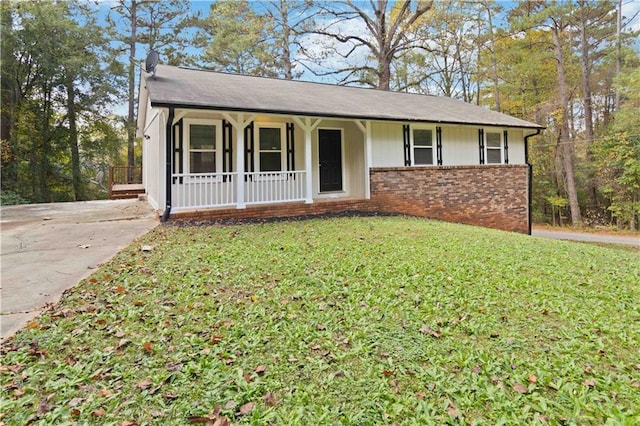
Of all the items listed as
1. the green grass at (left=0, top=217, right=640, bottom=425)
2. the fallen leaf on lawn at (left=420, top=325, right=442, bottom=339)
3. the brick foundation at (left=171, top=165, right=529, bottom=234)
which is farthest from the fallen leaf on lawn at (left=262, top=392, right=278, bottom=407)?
the brick foundation at (left=171, top=165, right=529, bottom=234)

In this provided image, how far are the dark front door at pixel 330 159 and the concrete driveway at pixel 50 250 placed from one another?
16.4 feet

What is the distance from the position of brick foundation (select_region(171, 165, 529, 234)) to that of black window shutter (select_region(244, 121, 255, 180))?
1.51m

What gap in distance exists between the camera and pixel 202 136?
9219mm

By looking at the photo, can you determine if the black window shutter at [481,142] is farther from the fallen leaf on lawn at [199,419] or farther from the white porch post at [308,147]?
the fallen leaf on lawn at [199,419]

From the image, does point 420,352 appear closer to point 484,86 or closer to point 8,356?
point 8,356

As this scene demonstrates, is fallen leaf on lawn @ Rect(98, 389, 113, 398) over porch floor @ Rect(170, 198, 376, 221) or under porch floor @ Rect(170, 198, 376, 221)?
under

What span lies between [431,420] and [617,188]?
21056 millimetres

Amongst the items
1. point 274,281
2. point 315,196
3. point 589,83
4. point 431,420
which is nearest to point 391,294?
point 274,281

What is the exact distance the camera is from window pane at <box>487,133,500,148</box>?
12.5 m

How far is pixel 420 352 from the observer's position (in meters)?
2.78

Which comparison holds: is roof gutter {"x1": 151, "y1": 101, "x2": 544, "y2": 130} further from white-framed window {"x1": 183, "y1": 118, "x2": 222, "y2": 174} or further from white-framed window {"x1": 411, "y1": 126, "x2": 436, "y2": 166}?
white-framed window {"x1": 183, "y1": 118, "x2": 222, "y2": 174}

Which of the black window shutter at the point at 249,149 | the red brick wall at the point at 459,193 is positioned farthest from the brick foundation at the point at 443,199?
the black window shutter at the point at 249,149

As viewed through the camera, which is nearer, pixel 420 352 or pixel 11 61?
pixel 420 352

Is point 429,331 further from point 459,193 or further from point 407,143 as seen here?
point 459,193
